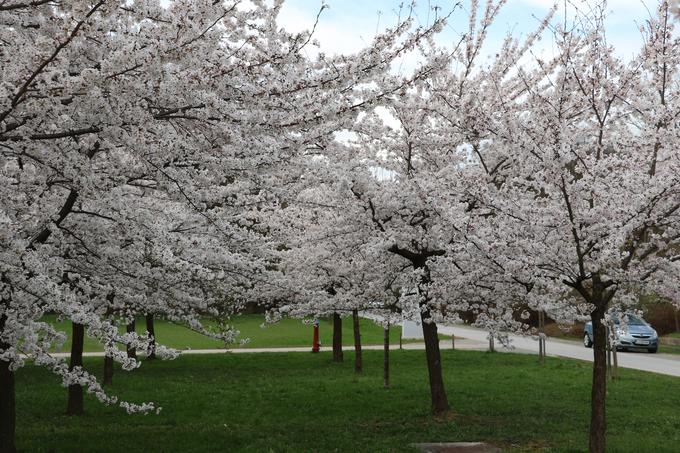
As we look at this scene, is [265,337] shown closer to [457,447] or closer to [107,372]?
[107,372]

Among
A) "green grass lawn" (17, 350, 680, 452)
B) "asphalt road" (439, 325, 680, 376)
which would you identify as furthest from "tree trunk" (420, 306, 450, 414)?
"asphalt road" (439, 325, 680, 376)

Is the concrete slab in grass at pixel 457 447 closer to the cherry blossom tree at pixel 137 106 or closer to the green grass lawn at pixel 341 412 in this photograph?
the green grass lawn at pixel 341 412

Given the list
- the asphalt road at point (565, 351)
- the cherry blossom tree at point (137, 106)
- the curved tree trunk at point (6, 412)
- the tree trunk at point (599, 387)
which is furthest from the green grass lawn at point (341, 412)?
the cherry blossom tree at point (137, 106)

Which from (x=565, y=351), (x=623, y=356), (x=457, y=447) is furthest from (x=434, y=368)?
(x=565, y=351)

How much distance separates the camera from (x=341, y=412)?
10.6 meters

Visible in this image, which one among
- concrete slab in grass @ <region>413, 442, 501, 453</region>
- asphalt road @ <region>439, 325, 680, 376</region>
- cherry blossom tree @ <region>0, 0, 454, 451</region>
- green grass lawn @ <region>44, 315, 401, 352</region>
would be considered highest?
cherry blossom tree @ <region>0, 0, 454, 451</region>

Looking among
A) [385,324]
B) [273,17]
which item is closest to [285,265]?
[385,324]

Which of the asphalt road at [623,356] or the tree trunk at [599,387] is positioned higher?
the tree trunk at [599,387]

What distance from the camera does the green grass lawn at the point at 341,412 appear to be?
8375 mm

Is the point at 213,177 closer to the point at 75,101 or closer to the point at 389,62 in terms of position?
the point at 75,101

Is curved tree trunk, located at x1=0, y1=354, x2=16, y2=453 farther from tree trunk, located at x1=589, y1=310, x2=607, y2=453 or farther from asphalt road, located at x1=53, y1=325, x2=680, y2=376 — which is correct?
asphalt road, located at x1=53, y1=325, x2=680, y2=376

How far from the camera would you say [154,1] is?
15.1ft

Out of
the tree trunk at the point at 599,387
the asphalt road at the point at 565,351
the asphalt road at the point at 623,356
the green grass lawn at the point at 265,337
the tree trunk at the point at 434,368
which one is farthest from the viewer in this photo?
the green grass lawn at the point at 265,337

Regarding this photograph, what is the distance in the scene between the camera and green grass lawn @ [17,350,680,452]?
27.5ft
